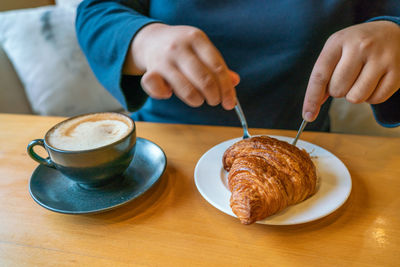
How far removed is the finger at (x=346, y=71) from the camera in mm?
528

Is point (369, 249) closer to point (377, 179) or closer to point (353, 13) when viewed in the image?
point (377, 179)

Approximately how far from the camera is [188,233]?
1.53 ft

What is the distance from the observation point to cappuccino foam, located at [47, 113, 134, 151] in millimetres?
518

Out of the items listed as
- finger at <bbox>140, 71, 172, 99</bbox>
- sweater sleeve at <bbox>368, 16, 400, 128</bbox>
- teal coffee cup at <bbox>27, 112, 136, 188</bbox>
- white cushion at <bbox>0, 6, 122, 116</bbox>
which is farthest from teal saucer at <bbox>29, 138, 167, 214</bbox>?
white cushion at <bbox>0, 6, 122, 116</bbox>

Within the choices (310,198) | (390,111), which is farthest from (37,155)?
(390,111)

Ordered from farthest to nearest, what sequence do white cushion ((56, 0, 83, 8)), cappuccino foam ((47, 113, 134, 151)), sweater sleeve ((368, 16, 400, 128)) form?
white cushion ((56, 0, 83, 8)) → sweater sleeve ((368, 16, 400, 128)) → cappuccino foam ((47, 113, 134, 151))

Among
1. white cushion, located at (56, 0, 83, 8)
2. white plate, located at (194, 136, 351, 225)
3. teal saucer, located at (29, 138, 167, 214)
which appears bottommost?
white cushion, located at (56, 0, 83, 8)

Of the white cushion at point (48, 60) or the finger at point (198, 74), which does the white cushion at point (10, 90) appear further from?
the finger at point (198, 74)

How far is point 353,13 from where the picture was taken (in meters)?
0.88

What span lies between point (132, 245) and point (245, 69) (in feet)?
2.10

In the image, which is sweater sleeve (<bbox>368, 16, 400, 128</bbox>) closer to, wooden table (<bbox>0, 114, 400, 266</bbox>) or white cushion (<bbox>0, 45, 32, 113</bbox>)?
wooden table (<bbox>0, 114, 400, 266</bbox>)

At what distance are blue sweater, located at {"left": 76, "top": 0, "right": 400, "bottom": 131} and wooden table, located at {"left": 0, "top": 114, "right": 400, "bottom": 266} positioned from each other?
11.7 inches

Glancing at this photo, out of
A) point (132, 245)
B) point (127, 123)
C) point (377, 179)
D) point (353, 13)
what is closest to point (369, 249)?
point (377, 179)

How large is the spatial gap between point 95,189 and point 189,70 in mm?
297
